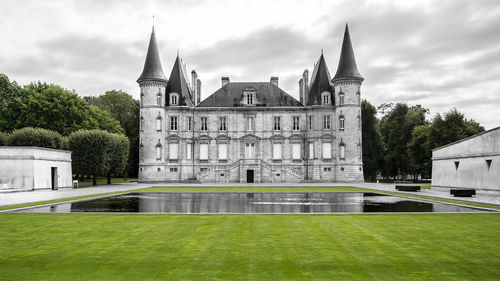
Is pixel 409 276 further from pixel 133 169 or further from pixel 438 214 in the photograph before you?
pixel 133 169

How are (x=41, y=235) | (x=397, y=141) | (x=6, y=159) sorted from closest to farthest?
(x=41, y=235), (x=6, y=159), (x=397, y=141)

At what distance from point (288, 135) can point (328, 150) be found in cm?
564

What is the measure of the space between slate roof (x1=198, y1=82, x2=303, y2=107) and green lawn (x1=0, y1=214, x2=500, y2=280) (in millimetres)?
41254

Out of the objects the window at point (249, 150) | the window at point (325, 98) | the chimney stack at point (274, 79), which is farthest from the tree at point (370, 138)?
the window at point (249, 150)

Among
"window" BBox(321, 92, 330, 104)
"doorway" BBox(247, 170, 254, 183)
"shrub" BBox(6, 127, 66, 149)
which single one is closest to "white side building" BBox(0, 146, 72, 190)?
"shrub" BBox(6, 127, 66, 149)

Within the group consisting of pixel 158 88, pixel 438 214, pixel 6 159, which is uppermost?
pixel 158 88

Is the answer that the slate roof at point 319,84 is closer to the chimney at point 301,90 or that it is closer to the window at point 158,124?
the chimney at point 301,90

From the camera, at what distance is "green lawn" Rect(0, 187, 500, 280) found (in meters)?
7.15

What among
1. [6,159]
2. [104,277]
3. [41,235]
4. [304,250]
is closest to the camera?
[104,277]

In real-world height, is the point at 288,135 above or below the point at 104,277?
above

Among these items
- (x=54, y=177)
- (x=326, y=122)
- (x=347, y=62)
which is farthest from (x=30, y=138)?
(x=347, y=62)

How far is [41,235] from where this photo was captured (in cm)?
1092

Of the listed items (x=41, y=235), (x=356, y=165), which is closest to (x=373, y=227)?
(x=41, y=235)

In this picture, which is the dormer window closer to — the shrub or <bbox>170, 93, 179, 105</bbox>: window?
<bbox>170, 93, 179, 105</bbox>: window
